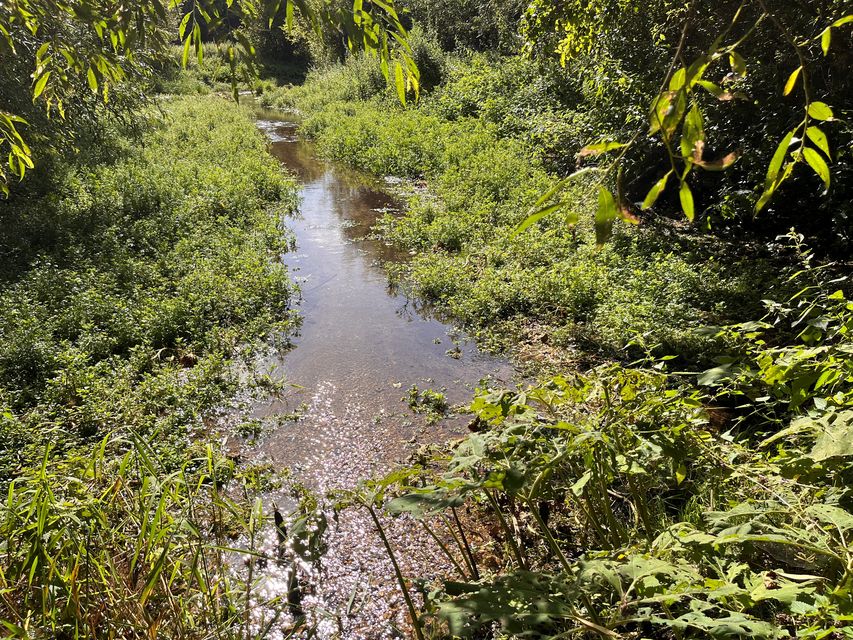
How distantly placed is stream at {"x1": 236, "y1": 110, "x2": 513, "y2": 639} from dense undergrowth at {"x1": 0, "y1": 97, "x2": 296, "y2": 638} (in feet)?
1.31

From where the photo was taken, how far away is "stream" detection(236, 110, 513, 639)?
121 inches

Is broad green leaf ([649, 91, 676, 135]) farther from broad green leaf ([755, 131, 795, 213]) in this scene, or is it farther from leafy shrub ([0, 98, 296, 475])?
leafy shrub ([0, 98, 296, 475])

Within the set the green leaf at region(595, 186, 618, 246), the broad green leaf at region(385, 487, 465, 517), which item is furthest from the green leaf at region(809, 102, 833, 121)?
the broad green leaf at region(385, 487, 465, 517)

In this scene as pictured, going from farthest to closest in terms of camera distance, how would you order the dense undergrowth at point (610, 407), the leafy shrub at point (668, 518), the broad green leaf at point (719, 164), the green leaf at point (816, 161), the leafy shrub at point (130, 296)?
the leafy shrub at point (130, 296) → the dense undergrowth at point (610, 407) → the leafy shrub at point (668, 518) → the green leaf at point (816, 161) → the broad green leaf at point (719, 164)

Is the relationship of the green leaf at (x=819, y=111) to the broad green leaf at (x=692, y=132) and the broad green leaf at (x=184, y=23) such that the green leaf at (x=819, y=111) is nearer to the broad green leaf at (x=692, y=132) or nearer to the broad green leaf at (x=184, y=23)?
the broad green leaf at (x=692, y=132)

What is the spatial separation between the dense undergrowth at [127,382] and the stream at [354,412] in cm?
40

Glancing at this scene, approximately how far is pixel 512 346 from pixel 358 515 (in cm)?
257

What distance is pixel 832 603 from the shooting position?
1.26 meters

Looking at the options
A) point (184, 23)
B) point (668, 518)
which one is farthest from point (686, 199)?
point (668, 518)

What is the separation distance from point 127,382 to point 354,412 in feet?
6.40

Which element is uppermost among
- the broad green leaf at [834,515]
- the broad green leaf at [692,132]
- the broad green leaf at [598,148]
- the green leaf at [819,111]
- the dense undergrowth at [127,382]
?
the green leaf at [819,111]

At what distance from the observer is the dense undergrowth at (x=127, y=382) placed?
2.07 meters

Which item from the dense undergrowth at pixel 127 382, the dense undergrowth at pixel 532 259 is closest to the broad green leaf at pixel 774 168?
the dense undergrowth at pixel 532 259

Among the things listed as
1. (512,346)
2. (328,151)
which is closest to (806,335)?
(512,346)
